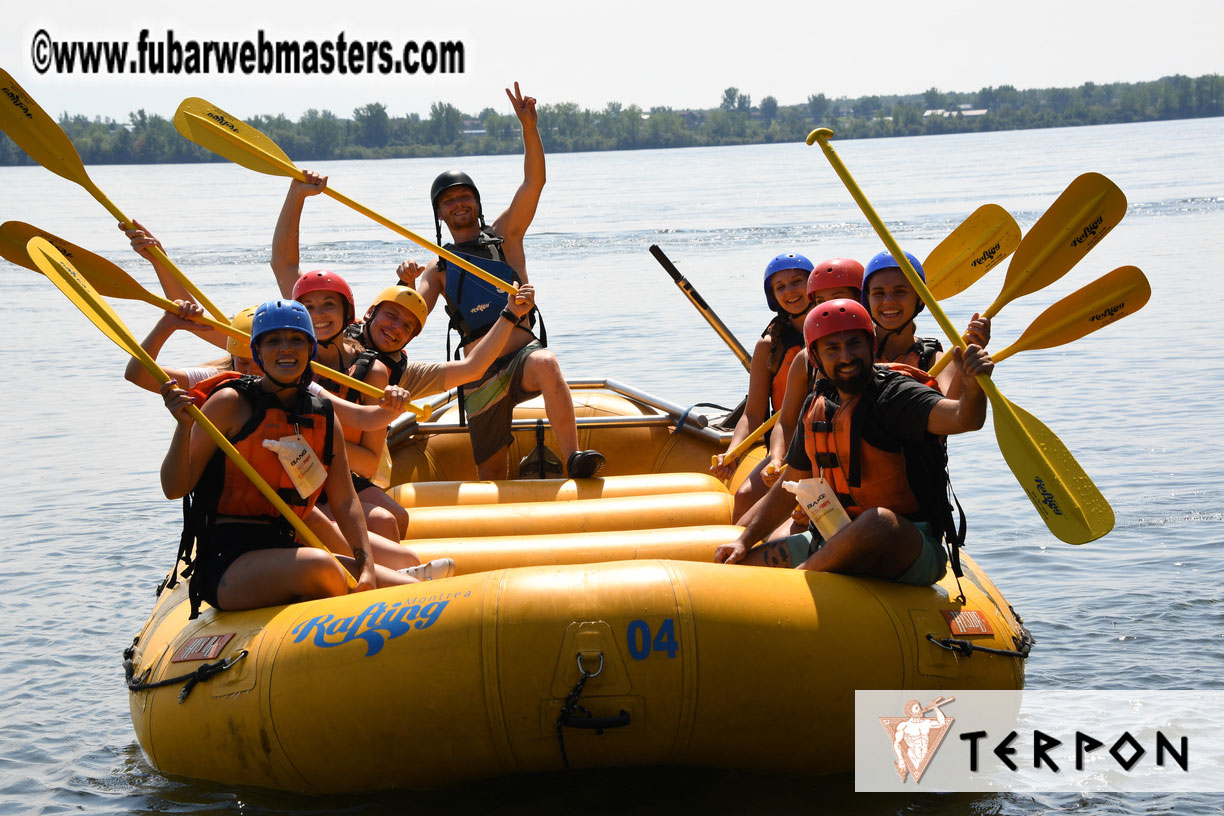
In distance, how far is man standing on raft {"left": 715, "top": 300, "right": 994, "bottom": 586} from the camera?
3867 millimetres

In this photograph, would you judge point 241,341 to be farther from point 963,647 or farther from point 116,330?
point 963,647

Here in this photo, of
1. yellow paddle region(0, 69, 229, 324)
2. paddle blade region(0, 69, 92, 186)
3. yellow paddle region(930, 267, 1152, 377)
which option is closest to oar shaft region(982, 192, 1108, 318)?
yellow paddle region(930, 267, 1152, 377)

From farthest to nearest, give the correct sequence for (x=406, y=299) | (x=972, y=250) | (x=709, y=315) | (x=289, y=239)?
(x=709, y=315)
(x=289, y=239)
(x=406, y=299)
(x=972, y=250)

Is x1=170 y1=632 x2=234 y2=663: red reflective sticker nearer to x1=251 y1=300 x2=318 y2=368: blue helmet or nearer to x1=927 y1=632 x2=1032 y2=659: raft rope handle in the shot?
x1=251 y1=300 x2=318 y2=368: blue helmet

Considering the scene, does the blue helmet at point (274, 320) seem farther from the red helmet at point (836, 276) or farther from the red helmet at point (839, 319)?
the red helmet at point (836, 276)

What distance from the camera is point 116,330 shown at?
4195 mm

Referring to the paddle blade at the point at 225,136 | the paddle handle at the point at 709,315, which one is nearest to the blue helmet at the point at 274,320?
the paddle blade at the point at 225,136

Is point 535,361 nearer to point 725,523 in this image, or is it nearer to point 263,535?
point 725,523

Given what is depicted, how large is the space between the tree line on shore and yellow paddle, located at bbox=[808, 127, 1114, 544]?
56687 millimetres

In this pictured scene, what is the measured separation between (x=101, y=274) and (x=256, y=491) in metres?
1.43

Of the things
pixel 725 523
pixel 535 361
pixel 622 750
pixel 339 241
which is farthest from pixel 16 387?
pixel 339 241

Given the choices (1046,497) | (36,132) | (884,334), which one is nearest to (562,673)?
(1046,497)

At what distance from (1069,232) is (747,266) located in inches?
677

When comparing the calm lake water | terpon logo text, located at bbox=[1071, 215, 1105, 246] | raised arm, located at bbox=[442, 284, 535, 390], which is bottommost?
the calm lake water
